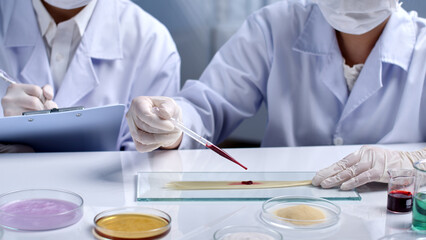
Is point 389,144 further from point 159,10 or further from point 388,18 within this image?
point 159,10

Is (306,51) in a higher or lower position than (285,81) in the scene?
higher

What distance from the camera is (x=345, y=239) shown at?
0.90 metres

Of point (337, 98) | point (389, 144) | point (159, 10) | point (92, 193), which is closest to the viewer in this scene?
point (92, 193)

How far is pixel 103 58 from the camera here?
180cm

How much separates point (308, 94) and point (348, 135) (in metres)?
0.19

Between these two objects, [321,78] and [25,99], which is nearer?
[25,99]

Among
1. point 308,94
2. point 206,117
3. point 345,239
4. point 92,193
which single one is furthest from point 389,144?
point 92,193

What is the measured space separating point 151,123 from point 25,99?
429mm

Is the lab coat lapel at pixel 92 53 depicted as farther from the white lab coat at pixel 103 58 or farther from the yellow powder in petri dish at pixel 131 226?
the yellow powder in petri dish at pixel 131 226

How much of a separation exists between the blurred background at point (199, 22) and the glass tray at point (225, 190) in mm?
1739

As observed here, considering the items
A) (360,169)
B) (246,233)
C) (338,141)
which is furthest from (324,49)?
(246,233)

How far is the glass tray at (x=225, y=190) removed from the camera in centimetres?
108

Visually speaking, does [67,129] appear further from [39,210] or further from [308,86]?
[308,86]

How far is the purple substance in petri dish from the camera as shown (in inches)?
35.4
